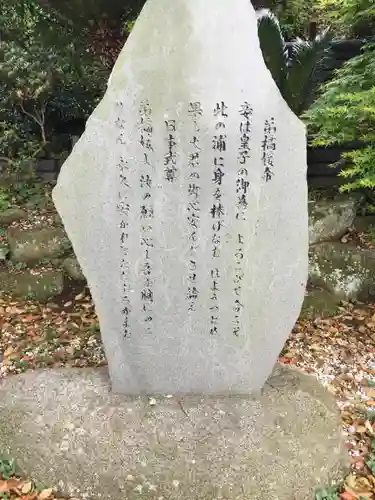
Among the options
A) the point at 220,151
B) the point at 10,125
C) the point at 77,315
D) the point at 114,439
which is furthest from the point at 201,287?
the point at 10,125

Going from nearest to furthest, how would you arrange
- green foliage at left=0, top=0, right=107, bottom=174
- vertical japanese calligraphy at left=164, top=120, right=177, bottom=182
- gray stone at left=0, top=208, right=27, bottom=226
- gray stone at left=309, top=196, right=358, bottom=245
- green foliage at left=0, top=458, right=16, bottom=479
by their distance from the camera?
vertical japanese calligraphy at left=164, top=120, right=177, bottom=182
green foliage at left=0, top=458, right=16, bottom=479
gray stone at left=309, top=196, right=358, bottom=245
gray stone at left=0, top=208, right=27, bottom=226
green foliage at left=0, top=0, right=107, bottom=174

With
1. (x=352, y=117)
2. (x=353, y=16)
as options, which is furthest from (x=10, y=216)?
Result: (x=353, y=16)

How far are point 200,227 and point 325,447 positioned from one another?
1.47m

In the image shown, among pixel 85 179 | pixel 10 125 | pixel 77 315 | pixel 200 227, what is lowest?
pixel 77 315

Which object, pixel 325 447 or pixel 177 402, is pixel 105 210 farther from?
pixel 325 447

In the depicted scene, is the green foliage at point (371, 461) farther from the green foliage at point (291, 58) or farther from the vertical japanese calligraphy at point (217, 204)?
the green foliage at point (291, 58)

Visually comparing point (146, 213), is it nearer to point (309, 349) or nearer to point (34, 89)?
point (309, 349)

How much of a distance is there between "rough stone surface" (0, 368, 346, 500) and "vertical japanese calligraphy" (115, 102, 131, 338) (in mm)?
527

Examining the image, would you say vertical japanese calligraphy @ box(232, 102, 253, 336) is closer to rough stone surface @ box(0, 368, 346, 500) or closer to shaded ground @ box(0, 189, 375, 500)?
A: rough stone surface @ box(0, 368, 346, 500)

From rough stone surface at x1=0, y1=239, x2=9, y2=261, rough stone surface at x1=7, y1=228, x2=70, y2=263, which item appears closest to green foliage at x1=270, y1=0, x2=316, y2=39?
rough stone surface at x1=7, y1=228, x2=70, y2=263

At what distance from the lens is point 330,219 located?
5117 millimetres

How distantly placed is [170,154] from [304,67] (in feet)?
10.7

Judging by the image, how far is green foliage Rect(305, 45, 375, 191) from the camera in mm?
4520

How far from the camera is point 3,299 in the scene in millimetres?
5266
